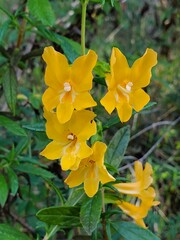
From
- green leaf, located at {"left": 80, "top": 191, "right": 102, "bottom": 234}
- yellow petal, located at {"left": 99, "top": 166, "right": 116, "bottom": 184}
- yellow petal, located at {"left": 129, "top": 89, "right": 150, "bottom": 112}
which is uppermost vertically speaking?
yellow petal, located at {"left": 129, "top": 89, "right": 150, "bottom": 112}

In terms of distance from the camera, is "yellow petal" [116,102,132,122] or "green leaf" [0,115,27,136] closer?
"yellow petal" [116,102,132,122]

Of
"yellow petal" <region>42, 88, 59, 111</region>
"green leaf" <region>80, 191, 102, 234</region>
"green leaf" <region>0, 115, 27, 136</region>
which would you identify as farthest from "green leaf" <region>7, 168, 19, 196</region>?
"yellow petal" <region>42, 88, 59, 111</region>

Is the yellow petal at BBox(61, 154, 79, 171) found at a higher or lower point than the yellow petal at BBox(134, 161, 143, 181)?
higher

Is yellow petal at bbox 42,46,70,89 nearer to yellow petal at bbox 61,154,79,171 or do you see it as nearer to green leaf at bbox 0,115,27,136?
yellow petal at bbox 61,154,79,171

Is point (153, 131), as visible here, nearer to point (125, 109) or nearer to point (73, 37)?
point (73, 37)

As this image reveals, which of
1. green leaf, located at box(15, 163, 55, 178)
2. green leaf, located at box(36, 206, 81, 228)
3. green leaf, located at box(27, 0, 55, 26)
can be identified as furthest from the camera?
green leaf, located at box(15, 163, 55, 178)

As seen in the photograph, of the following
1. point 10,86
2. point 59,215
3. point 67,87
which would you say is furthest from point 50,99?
point 10,86

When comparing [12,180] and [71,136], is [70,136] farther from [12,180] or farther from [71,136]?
[12,180]
